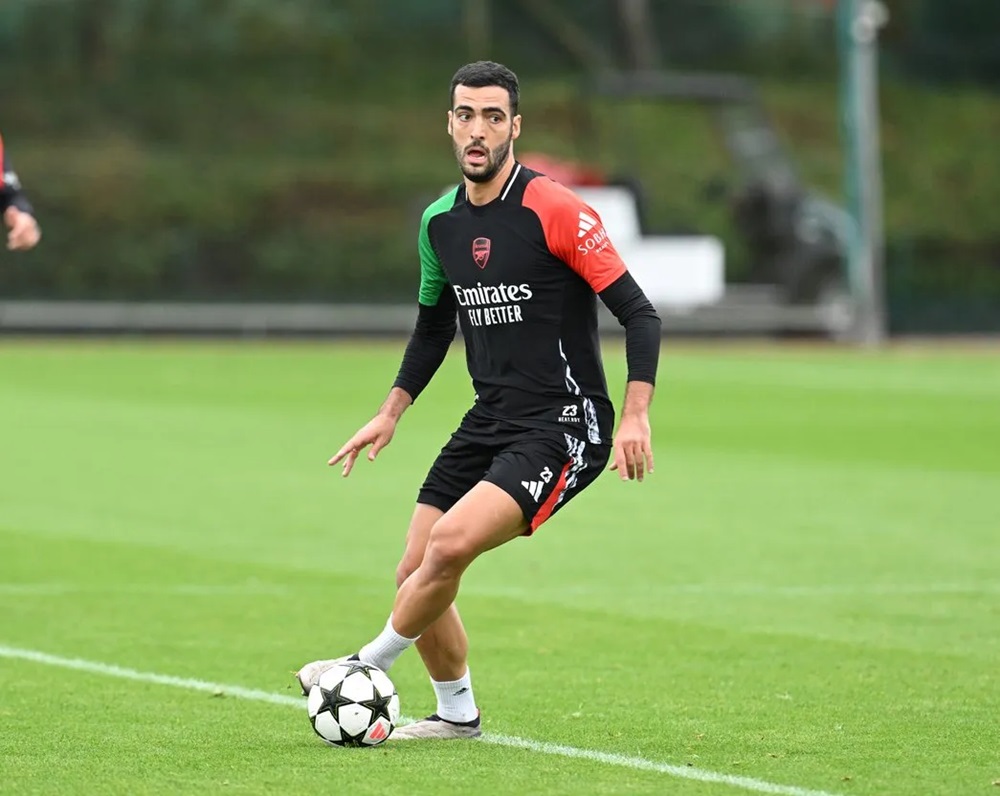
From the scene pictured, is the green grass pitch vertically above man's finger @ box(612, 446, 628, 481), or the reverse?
man's finger @ box(612, 446, 628, 481)

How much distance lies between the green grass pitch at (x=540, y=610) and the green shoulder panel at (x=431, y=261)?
63.8 inches

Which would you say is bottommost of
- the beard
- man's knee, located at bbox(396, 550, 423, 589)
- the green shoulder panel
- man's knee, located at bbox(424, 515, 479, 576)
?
man's knee, located at bbox(396, 550, 423, 589)

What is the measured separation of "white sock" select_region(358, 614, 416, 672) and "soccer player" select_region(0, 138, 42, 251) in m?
3.56

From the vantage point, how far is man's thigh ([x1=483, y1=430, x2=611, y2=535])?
6.98m

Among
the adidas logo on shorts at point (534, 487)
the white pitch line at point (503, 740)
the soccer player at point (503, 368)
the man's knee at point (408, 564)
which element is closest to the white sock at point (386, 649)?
the soccer player at point (503, 368)

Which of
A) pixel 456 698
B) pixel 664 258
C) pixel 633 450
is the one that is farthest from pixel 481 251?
pixel 664 258

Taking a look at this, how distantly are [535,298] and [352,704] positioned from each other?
5.04 ft

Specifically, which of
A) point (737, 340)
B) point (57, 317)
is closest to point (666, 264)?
point (737, 340)

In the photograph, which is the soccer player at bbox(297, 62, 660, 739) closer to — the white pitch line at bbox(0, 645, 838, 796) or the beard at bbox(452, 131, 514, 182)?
the beard at bbox(452, 131, 514, 182)

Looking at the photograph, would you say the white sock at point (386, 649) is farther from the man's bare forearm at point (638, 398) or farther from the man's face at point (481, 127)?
the man's face at point (481, 127)

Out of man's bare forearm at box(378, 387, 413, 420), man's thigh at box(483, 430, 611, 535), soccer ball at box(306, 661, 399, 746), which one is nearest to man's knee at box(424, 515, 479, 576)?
man's thigh at box(483, 430, 611, 535)

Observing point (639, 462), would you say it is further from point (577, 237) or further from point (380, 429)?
point (380, 429)

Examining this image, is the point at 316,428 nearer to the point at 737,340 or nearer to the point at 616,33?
the point at 737,340

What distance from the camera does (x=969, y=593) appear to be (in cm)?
1098
